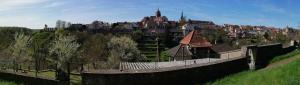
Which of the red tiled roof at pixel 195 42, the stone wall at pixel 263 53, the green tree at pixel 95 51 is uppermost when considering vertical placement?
the stone wall at pixel 263 53

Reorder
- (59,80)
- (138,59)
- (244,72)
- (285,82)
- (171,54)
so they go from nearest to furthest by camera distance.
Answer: (285,82) → (59,80) → (244,72) → (171,54) → (138,59)

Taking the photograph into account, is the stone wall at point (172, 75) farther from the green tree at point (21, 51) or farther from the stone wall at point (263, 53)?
the green tree at point (21, 51)

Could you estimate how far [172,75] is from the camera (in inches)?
667

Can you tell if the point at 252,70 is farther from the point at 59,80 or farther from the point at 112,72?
the point at 59,80

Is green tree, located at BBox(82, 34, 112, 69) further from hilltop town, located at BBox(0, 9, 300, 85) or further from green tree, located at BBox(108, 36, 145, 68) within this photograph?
green tree, located at BBox(108, 36, 145, 68)

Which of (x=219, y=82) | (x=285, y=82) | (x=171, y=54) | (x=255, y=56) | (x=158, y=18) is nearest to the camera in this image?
(x=285, y=82)

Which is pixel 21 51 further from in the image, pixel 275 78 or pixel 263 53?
pixel 275 78

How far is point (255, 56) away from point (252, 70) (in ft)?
3.25

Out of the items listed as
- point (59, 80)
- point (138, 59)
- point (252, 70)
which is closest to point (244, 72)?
point (252, 70)

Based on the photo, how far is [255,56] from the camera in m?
19.8

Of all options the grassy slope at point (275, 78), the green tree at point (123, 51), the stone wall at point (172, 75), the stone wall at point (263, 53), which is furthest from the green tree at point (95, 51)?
the grassy slope at point (275, 78)

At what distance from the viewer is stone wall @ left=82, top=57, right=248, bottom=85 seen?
15508 millimetres

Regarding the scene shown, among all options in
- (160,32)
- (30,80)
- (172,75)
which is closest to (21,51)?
(30,80)

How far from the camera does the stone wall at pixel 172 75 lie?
15.5 metres
